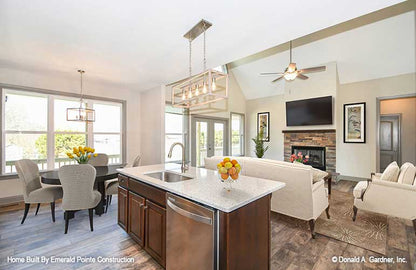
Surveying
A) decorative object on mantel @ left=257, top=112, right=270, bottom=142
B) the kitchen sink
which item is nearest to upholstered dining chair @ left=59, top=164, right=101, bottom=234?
the kitchen sink

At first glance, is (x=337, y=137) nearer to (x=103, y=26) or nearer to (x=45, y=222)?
(x=103, y=26)

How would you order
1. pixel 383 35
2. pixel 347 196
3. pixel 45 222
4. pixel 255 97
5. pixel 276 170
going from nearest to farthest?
pixel 276 170 → pixel 45 222 → pixel 347 196 → pixel 383 35 → pixel 255 97

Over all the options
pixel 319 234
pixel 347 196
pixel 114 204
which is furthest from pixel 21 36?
pixel 347 196

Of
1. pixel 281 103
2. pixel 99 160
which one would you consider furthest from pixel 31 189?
pixel 281 103

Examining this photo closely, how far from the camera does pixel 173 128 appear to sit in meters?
5.67

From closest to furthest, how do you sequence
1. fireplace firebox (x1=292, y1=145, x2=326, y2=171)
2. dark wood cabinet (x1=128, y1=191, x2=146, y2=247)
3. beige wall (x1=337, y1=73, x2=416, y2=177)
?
dark wood cabinet (x1=128, y1=191, x2=146, y2=247) → beige wall (x1=337, y1=73, x2=416, y2=177) → fireplace firebox (x1=292, y1=145, x2=326, y2=171)

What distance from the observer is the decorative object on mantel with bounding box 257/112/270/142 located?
7301 mm

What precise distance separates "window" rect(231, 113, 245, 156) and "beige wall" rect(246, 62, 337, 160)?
0.86 ft

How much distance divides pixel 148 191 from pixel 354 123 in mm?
6086

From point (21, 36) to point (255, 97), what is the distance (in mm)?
6885

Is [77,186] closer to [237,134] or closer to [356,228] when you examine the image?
[356,228]

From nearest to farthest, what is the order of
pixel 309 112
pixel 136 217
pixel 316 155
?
pixel 136 217 < pixel 309 112 < pixel 316 155

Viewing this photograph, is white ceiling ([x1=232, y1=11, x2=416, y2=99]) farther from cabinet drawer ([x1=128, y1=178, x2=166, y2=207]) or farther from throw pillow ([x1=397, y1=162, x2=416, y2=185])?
cabinet drawer ([x1=128, y1=178, x2=166, y2=207])

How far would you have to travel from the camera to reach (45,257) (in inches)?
81.6
